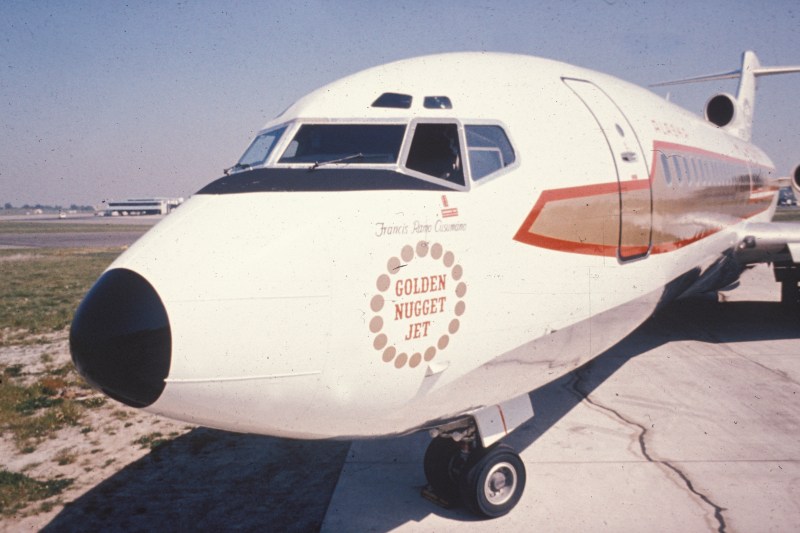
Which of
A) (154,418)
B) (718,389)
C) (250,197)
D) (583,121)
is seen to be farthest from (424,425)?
(718,389)

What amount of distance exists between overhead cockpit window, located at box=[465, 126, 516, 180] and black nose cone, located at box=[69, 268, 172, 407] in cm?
232

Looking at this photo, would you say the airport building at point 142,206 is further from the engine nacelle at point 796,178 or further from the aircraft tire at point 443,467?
the aircraft tire at point 443,467

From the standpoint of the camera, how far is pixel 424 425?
4250mm

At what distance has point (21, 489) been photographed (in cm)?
594

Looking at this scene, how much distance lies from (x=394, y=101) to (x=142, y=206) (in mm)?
118088

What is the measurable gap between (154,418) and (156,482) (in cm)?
229

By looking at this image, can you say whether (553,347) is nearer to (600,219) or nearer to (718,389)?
(600,219)

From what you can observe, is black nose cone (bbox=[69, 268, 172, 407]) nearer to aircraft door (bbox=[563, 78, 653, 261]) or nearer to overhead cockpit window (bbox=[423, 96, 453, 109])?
overhead cockpit window (bbox=[423, 96, 453, 109])

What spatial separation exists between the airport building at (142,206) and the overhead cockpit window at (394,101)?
107 meters

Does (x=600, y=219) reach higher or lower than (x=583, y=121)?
lower

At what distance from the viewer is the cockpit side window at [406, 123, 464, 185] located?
162 inches

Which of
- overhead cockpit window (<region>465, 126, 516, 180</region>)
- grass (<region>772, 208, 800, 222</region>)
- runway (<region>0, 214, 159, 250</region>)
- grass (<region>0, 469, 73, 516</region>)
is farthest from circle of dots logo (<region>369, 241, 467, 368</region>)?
grass (<region>772, 208, 800, 222</region>)

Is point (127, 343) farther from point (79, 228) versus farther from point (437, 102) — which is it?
point (79, 228)

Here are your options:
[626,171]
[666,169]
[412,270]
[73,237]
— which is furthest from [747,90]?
[73,237]
